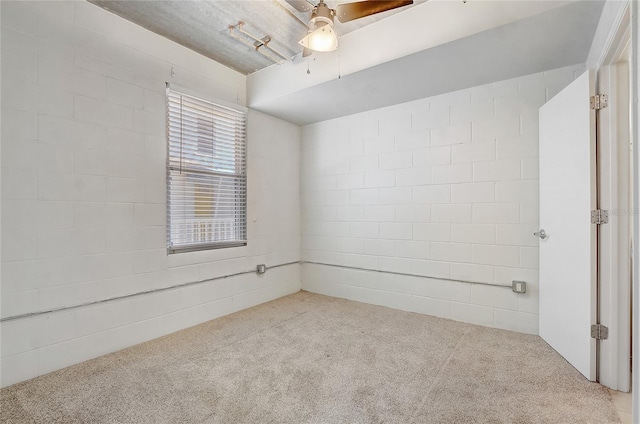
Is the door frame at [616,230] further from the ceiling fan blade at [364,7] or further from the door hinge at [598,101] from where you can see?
the ceiling fan blade at [364,7]

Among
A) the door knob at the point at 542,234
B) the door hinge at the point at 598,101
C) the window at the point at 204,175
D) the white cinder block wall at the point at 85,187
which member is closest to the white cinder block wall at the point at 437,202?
the door knob at the point at 542,234

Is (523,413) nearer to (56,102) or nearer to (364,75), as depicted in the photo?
(364,75)

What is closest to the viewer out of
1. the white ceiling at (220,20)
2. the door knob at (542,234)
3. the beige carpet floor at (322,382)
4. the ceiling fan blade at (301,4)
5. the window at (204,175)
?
the beige carpet floor at (322,382)

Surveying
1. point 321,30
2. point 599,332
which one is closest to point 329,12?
point 321,30

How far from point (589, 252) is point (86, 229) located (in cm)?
392

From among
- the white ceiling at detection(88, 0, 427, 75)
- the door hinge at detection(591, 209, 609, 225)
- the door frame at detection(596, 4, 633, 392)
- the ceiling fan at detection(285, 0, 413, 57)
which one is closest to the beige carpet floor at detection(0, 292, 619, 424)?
the door frame at detection(596, 4, 633, 392)

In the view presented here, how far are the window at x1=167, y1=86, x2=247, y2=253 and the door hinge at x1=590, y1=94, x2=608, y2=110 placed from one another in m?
3.40

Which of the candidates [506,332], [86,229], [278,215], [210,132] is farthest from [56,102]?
[506,332]

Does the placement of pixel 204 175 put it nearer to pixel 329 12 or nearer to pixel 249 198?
pixel 249 198

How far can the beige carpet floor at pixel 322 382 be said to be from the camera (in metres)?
1.74

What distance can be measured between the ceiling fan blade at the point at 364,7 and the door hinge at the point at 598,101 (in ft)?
5.28

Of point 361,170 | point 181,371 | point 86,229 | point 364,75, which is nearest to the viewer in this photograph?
point 181,371

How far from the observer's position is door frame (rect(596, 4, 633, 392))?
199 cm

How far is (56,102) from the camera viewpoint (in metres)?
2.26
